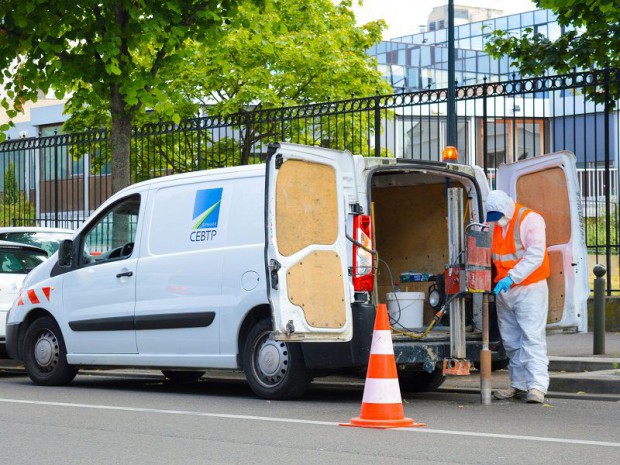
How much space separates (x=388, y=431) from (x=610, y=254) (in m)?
8.45

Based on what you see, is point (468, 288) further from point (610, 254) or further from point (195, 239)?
point (610, 254)

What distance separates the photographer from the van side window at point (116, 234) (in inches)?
462

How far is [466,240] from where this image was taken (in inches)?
405

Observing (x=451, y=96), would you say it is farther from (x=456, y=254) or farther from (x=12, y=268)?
(x=12, y=268)

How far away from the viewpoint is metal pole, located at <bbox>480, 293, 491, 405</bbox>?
10000mm

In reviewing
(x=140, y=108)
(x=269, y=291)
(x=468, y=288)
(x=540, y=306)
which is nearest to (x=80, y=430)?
(x=269, y=291)

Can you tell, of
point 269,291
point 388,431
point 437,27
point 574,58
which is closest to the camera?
point 388,431

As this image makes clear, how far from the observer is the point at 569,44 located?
60.3ft

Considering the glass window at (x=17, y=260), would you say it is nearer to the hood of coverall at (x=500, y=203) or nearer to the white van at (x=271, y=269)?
the white van at (x=271, y=269)

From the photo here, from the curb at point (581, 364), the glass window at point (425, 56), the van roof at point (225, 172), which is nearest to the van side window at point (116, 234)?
the van roof at point (225, 172)

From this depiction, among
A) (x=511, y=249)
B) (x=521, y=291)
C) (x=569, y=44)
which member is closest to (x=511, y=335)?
(x=521, y=291)

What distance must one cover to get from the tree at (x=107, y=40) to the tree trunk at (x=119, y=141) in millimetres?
14

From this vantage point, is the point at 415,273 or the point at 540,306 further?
the point at 415,273

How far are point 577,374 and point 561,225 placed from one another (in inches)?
55.0
